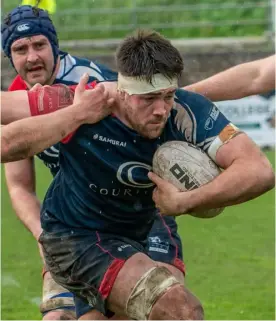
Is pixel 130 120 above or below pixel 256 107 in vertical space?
above

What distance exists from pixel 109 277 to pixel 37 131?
95 cm

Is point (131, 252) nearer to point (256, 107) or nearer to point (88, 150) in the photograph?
point (88, 150)

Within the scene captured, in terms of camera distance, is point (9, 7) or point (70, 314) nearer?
point (70, 314)

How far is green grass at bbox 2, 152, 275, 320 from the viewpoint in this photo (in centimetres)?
902

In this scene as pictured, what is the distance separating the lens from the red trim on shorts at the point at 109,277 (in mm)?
5855

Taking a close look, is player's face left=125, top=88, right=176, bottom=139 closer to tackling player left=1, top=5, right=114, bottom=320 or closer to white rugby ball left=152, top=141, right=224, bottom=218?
white rugby ball left=152, top=141, right=224, bottom=218

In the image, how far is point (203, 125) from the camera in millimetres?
5836

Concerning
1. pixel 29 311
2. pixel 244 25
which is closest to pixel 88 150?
pixel 29 311

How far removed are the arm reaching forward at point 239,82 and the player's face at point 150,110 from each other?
114 centimetres

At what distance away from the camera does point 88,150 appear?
6.02 metres

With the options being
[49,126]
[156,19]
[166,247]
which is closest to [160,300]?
[49,126]

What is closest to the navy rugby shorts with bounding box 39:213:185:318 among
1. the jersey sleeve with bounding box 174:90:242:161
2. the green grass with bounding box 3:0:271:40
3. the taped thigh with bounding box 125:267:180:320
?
the taped thigh with bounding box 125:267:180:320

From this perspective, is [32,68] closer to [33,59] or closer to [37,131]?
[33,59]

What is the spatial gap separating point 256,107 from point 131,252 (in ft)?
41.2
